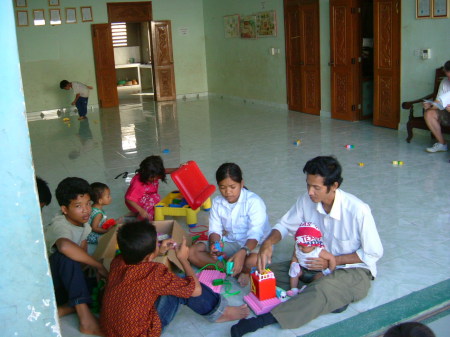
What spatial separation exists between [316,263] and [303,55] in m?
7.73

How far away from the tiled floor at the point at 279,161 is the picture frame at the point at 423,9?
1647 mm

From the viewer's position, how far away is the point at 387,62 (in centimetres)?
793

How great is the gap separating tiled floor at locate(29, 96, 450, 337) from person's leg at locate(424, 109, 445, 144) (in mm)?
262

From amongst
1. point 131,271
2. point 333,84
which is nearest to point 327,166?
point 131,271

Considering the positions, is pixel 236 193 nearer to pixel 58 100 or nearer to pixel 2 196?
pixel 2 196

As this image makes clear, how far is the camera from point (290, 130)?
8.56m

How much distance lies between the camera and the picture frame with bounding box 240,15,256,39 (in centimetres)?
1182

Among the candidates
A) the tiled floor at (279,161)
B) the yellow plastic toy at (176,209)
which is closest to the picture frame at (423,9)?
the tiled floor at (279,161)

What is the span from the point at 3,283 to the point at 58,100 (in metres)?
11.3

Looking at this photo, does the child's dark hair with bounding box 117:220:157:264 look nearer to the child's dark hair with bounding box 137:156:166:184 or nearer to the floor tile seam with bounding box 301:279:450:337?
the floor tile seam with bounding box 301:279:450:337

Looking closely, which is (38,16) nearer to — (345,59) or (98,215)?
(345,59)

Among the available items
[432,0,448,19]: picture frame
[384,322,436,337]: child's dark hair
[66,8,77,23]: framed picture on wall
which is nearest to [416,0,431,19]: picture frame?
[432,0,448,19]: picture frame

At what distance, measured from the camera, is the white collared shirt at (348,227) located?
2.94 meters

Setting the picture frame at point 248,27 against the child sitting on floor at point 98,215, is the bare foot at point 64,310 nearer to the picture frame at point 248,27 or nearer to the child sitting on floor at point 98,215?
the child sitting on floor at point 98,215
